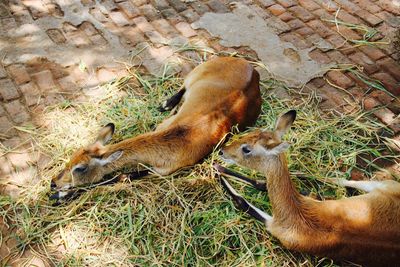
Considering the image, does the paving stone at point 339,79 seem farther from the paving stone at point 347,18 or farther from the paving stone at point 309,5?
the paving stone at point 309,5

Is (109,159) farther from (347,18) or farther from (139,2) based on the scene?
(347,18)

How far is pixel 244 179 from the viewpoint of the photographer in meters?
4.30

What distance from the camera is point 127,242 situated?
391 centimetres

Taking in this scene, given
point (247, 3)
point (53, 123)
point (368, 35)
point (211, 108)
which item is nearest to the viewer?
point (211, 108)

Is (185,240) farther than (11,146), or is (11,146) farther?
(11,146)

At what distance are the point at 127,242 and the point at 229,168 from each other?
1145 mm

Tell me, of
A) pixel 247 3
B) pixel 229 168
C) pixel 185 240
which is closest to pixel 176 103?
pixel 229 168

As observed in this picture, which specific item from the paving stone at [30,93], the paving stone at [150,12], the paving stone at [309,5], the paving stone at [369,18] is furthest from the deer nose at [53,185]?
the paving stone at [369,18]

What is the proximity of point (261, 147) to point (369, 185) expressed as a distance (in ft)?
3.68

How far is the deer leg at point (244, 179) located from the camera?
4.23 metres

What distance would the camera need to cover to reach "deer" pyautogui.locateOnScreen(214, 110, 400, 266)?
3551 mm

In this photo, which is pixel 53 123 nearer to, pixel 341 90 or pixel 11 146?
pixel 11 146

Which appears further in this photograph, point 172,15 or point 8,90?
point 172,15

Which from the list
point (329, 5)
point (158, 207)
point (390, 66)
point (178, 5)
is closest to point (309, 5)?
point (329, 5)
